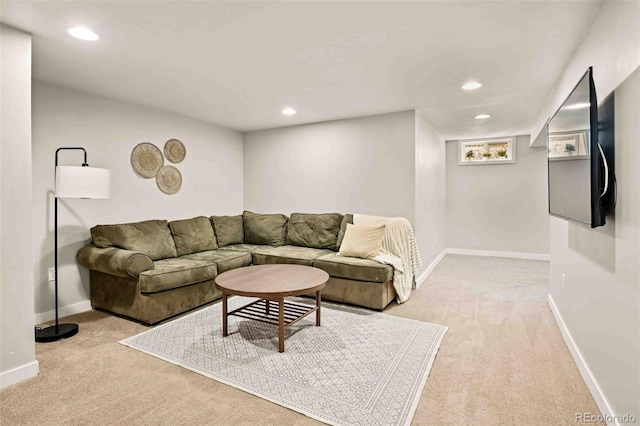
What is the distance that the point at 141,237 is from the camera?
12.0 ft

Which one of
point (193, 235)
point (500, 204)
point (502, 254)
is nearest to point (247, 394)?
point (193, 235)

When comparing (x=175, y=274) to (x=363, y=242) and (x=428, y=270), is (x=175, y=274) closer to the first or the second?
(x=363, y=242)

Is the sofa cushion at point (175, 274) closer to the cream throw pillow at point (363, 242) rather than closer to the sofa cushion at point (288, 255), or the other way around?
the sofa cushion at point (288, 255)

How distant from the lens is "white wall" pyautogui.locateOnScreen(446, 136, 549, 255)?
243 inches

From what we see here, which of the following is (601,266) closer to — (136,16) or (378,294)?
(378,294)

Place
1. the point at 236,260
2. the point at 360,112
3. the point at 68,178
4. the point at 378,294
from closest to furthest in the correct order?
the point at 68,178
the point at 378,294
the point at 236,260
the point at 360,112

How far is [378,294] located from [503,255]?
13.8 ft

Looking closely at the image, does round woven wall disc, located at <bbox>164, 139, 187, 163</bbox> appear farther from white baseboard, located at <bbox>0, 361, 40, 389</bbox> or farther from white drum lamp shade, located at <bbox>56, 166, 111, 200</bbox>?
white baseboard, located at <bbox>0, 361, 40, 389</bbox>

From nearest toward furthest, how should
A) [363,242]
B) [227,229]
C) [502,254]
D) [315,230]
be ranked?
[363,242]
[315,230]
[227,229]
[502,254]

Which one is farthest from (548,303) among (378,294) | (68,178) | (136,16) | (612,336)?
(68,178)

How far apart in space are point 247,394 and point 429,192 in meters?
4.04

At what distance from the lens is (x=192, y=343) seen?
2.71 metres

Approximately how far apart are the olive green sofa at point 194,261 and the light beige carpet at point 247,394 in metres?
0.34

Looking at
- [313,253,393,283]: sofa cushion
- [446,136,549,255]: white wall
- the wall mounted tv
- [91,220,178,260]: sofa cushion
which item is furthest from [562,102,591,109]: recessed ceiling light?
[446,136,549,255]: white wall
